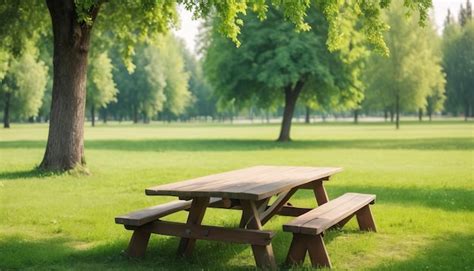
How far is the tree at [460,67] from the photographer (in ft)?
295

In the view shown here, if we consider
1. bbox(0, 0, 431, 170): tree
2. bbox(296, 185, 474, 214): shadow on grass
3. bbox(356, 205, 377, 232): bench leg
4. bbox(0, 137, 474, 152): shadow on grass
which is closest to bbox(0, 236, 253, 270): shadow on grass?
bbox(356, 205, 377, 232): bench leg

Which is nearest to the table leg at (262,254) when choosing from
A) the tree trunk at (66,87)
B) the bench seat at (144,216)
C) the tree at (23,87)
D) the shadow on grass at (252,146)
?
the bench seat at (144,216)

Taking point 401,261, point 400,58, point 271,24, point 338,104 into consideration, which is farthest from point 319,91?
point 401,261

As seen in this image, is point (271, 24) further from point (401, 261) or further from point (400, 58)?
point (401, 261)

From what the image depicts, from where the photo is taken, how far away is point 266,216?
27.5 ft

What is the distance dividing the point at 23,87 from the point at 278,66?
1625 inches

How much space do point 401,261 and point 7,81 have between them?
64607 millimetres

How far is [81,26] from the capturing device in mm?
16469

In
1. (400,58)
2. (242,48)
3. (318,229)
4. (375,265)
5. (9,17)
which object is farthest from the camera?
(400,58)

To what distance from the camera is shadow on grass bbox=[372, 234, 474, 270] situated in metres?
6.97

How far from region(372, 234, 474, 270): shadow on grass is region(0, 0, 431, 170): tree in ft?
16.2

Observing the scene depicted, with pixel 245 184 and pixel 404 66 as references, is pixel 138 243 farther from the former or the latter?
pixel 404 66

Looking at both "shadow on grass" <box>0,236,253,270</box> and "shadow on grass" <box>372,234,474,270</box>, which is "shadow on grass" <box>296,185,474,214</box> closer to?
"shadow on grass" <box>372,234,474,270</box>

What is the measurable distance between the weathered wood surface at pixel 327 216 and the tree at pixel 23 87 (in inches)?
2396
